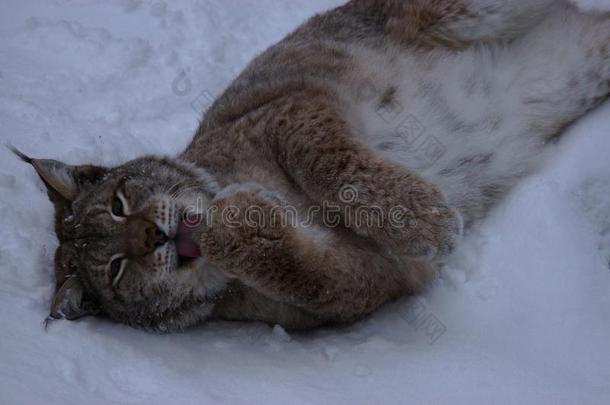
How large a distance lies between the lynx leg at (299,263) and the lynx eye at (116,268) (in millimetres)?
575

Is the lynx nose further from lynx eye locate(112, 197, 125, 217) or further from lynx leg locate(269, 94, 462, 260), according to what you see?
lynx leg locate(269, 94, 462, 260)

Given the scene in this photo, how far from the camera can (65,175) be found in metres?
3.91

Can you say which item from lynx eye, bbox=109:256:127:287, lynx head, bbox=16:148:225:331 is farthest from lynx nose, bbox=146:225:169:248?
lynx eye, bbox=109:256:127:287

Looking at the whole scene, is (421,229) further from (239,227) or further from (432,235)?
(239,227)

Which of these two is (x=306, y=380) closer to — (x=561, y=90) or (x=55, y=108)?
(x=561, y=90)

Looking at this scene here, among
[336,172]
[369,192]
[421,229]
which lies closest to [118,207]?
[336,172]

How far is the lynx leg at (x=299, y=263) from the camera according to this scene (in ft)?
10.6

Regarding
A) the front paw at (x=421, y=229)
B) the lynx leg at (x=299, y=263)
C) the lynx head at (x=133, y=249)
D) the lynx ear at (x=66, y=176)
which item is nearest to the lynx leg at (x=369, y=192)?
the front paw at (x=421, y=229)

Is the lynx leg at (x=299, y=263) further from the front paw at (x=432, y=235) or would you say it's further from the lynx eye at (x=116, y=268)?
the lynx eye at (x=116, y=268)

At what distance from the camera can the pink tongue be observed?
3451 millimetres

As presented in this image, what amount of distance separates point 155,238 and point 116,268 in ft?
1.13

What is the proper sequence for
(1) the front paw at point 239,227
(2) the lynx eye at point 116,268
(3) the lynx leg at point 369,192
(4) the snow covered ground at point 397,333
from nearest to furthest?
(4) the snow covered ground at point 397,333 → (1) the front paw at point 239,227 → (3) the lynx leg at point 369,192 → (2) the lynx eye at point 116,268

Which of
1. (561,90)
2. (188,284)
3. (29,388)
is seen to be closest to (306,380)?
(188,284)

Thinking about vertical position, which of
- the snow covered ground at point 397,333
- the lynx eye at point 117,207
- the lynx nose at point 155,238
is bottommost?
the snow covered ground at point 397,333
